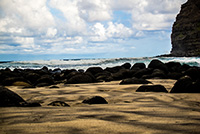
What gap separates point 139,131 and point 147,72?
7647 mm

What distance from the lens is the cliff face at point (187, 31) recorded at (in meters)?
50.3

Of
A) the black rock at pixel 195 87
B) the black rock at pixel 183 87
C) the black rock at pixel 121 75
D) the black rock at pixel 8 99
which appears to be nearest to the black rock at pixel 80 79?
the black rock at pixel 121 75

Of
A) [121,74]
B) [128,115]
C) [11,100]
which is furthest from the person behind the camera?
[121,74]

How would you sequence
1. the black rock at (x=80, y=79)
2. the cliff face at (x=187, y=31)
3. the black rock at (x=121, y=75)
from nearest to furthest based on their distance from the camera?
the black rock at (x=80, y=79) < the black rock at (x=121, y=75) < the cliff face at (x=187, y=31)

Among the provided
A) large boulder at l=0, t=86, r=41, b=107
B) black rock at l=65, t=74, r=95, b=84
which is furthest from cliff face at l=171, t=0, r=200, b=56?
large boulder at l=0, t=86, r=41, b=107

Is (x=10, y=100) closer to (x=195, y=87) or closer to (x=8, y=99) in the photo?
(x=8, y=99)

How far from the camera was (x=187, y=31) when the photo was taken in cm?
5256

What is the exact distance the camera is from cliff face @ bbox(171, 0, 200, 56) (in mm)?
50344

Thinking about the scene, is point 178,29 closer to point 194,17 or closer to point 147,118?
point 194,17

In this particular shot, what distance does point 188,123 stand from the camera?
5.58ft

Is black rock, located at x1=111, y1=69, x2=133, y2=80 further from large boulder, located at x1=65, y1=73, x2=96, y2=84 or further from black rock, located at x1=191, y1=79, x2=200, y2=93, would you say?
black rock, located at x1=191, y1=79, x2=200, y2=93

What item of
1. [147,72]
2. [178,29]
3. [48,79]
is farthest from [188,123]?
[178,29]

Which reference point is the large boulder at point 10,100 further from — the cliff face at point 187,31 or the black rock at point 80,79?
the cliff face at point 187,31

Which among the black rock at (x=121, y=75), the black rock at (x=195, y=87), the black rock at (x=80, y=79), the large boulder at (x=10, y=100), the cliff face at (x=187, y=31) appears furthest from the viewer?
the cliff face at (x=187, y=31)
